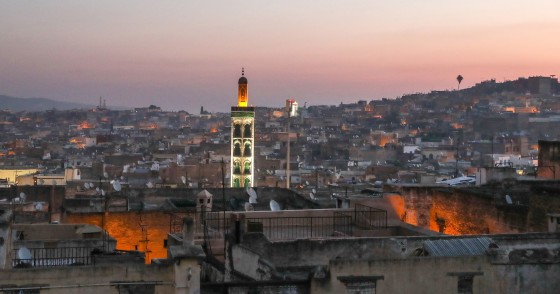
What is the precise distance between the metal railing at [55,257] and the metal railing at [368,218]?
5.31 m

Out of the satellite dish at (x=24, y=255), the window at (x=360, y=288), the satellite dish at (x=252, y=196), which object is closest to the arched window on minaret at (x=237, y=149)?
the satellite dish at (x=252, y=196)

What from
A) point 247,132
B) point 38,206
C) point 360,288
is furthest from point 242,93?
point 360,288

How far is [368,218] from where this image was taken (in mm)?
17969

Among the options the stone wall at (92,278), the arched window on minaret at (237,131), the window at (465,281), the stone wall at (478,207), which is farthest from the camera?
the arched window on minaret at (237,131)

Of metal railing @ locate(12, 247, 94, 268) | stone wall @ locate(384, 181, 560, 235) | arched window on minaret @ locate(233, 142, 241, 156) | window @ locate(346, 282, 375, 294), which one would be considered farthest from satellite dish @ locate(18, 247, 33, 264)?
arched window on minaret @ locate(233, 142, 241, 156)

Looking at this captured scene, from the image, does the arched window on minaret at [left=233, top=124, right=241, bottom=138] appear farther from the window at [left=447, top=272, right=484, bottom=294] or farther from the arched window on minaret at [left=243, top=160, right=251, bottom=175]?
the window at [left=447, top=272, right=484, bottom=294]

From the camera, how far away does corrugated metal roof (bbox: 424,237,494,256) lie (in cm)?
1333

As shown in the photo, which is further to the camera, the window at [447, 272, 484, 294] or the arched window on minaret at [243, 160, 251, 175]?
the arched window on minaret at [243, 160, 251, 175]

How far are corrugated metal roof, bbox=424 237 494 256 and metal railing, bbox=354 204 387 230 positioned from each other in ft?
10.3

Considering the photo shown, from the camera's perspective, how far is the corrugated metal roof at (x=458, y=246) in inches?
525

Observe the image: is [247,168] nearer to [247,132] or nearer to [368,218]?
[247,132]

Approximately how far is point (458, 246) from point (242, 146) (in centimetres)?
4692

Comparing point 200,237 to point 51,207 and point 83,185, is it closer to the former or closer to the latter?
point 51,207

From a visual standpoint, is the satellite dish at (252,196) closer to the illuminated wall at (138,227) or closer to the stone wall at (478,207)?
the illuminated wall at (138,227)
